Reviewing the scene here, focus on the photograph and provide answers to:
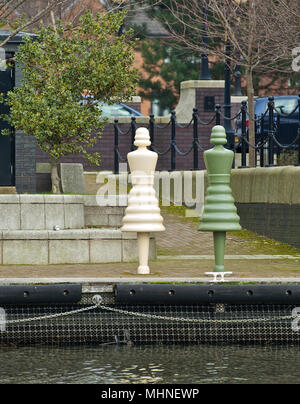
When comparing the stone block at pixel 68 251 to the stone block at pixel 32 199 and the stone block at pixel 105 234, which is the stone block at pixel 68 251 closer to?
the stone block at pixel 105 234

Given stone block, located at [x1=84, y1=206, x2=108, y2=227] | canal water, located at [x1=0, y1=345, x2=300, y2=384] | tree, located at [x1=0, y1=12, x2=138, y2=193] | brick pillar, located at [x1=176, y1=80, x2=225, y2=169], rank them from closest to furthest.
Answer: canal water, located at [x1=0, y1=345, x2=300, y2=384], stone block, located at [x1=84, y1=206, x2=108, y2=227], tree, located at [x1=0, y1=12, x2=138, y2=193], brick pillar, located at [x1=176, y1=80, x2=225, y2=169]

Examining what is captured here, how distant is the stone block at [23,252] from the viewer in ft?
Result: 43.5

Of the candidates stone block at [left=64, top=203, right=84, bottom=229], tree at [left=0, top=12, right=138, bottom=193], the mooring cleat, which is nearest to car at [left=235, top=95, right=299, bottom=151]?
tree at [left=0, top=12, right=138, bottom=193]

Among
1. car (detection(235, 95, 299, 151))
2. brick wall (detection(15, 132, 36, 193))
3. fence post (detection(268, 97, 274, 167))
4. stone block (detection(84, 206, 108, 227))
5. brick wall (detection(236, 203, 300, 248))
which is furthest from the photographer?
car (detection(235, 95, 299, 151))

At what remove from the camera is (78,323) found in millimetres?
10969

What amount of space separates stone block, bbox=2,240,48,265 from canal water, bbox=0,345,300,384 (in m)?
2.61

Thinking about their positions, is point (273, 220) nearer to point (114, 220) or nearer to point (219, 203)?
point (114, 220)

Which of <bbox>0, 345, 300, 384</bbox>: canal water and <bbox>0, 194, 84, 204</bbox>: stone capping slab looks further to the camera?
<bbox>0, 194, 84, 204</bbox>: stone capping slab

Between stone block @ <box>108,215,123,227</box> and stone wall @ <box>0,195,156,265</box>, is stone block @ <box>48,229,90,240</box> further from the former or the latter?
stone block @ <box>108,215,123,227</box>

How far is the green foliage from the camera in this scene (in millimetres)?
16250

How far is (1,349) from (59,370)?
4.68 feet

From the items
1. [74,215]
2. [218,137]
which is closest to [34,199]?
[74,215]

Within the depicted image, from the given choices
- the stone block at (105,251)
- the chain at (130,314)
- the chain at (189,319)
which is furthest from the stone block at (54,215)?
the chain at (189,319)
